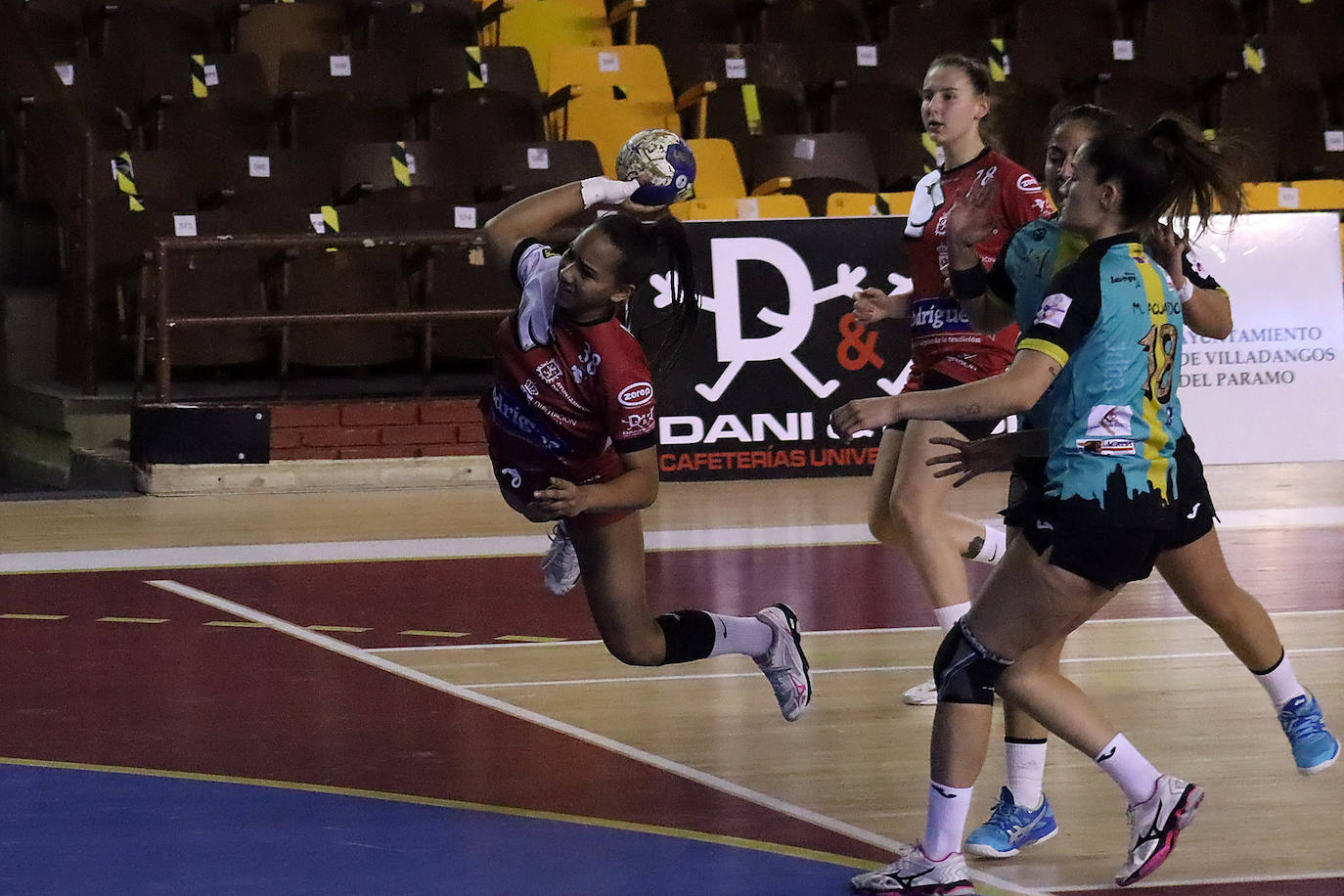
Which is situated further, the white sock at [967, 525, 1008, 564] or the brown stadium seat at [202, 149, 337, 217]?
the brown stadium seat at [202, 149, 337, 217]

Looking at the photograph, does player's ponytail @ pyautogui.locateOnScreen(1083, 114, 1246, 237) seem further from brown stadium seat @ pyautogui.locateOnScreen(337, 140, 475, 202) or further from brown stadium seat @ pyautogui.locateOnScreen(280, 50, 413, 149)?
brown stadium seat @ pyautogui.locateOnScreen(280, 50, 413, 149)

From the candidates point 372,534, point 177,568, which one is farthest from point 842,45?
point 177,568

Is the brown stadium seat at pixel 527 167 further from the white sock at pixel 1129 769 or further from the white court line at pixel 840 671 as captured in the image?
the white sock at pixel 1129 769

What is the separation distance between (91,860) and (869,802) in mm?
1789

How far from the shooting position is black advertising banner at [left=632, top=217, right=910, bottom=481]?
34.9 ft

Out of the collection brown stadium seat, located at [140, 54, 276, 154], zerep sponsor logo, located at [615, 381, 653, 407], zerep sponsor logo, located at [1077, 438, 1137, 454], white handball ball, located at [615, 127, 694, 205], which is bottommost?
zerep sponsor logo, located at [1077, 438, 1137, 454]

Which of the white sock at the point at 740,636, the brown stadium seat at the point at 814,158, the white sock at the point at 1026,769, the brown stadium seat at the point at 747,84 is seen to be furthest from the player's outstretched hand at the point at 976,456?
the brown stadium seat at the point at 747,84

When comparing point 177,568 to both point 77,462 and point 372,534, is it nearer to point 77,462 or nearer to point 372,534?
point 372,534

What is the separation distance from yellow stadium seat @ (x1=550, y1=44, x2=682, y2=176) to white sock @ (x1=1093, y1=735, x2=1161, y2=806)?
840 centimetres

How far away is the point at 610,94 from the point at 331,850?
866 cm

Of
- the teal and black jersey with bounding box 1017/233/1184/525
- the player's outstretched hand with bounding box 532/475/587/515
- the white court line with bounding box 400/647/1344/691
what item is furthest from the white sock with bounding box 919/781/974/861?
the white court line with bounding box 400/647/1344/691

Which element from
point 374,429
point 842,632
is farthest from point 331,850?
point 374,429

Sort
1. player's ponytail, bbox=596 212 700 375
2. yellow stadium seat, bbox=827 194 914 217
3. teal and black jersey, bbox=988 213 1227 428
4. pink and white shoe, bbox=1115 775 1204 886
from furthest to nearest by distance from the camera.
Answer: yellow stadium seat, bbox=827 194 914 217, player's ponytail, bbox=596 212 700 375, teal and black jersey, bbox=988 213 1227 428, pink and white shoe, bbox=1115 775 1204 886

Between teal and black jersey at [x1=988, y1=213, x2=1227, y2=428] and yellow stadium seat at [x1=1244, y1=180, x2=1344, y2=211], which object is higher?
yellow stadium seat at [x1=1244, y1=180, x2=1344, y2=211]
